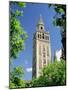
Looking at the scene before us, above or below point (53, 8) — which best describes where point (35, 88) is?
below

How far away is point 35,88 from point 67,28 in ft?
2.38

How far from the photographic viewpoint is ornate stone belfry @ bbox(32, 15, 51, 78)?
9.90 feet

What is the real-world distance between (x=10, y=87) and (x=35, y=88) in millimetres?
268

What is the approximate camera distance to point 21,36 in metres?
2.97

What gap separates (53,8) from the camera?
3.09 m

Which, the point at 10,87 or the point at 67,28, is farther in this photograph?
the point at 67,28

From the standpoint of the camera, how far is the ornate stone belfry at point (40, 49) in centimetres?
302

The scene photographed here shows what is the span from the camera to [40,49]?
9.98 ft

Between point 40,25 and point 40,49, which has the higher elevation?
point 40,25

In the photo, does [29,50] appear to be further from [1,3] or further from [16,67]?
[1,3]

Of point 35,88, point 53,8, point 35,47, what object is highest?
point 53,8

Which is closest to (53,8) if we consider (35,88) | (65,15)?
(65,15)

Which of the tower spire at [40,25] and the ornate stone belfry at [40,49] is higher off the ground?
the tower spire at [40,25]

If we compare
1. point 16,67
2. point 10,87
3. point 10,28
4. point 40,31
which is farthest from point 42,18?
point 10,87
